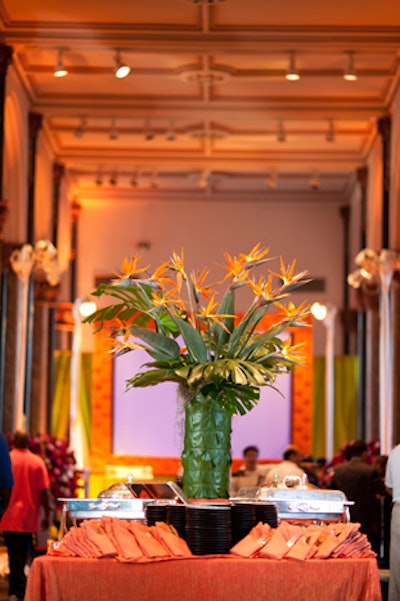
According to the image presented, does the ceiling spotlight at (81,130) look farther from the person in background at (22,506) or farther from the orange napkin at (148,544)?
the orange napkin at (148,544)

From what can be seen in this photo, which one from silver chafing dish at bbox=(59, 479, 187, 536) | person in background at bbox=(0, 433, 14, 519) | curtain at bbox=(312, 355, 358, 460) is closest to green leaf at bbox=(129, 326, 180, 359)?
silver chafing dish at bbox=(59, 479, 187, 536)

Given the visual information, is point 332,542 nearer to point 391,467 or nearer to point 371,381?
point 391,467

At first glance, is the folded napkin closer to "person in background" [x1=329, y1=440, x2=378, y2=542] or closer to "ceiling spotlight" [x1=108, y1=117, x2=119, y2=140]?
"person in background" [x1=329, y1=440, x2=378, y2=542]

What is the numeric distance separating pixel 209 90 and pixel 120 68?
304 cm

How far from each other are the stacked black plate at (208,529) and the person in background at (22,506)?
5.44 m

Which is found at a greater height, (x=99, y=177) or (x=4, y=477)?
(x=99, y=177)

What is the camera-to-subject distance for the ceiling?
1279 cm

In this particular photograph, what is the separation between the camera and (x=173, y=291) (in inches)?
240

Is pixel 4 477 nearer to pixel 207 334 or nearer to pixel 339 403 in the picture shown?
pixel 207 334

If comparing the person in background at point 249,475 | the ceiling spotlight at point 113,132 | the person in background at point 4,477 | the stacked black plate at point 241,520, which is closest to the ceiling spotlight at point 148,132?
the ceiling spotlight at point 113,132

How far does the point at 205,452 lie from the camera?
19.2 feet

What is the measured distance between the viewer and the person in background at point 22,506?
35.4ft

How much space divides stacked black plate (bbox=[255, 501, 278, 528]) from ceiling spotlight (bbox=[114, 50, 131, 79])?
7351 millimetres

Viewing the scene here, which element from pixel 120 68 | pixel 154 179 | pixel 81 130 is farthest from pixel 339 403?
pixel 120 68
